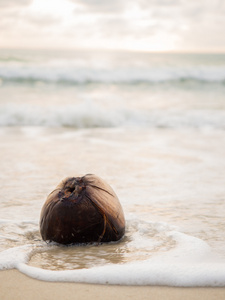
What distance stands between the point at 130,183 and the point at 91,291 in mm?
2763

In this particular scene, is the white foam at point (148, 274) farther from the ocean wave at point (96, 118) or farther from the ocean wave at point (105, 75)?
the ocean wave at point (105, 75)

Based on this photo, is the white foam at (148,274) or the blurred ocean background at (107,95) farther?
the blurred ocean background at (107,95)

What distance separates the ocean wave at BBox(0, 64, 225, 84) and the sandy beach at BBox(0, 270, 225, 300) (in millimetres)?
18376

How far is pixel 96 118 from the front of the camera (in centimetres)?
1069

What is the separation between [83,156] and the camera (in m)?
6.71

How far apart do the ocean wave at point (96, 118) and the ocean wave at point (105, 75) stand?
963 cm

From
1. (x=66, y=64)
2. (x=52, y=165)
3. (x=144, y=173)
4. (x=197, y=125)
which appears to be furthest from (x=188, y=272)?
(x=66, y=64)

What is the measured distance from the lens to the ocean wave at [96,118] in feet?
34.1

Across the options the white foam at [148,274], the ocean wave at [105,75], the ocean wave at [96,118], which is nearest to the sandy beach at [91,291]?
the white foam at [148,274]

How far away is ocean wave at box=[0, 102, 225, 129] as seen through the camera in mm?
10398

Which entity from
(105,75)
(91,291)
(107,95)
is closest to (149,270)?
(91,291)

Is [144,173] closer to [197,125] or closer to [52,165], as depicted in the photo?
[52,165]

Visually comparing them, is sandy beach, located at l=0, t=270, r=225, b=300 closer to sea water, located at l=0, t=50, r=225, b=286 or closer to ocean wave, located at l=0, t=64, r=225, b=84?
sea water, located at l=0, t=50, r=225, b=286

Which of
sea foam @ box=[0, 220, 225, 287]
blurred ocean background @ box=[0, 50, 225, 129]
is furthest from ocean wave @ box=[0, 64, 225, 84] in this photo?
sea foam @ box=[0, 220, 225, 287]
